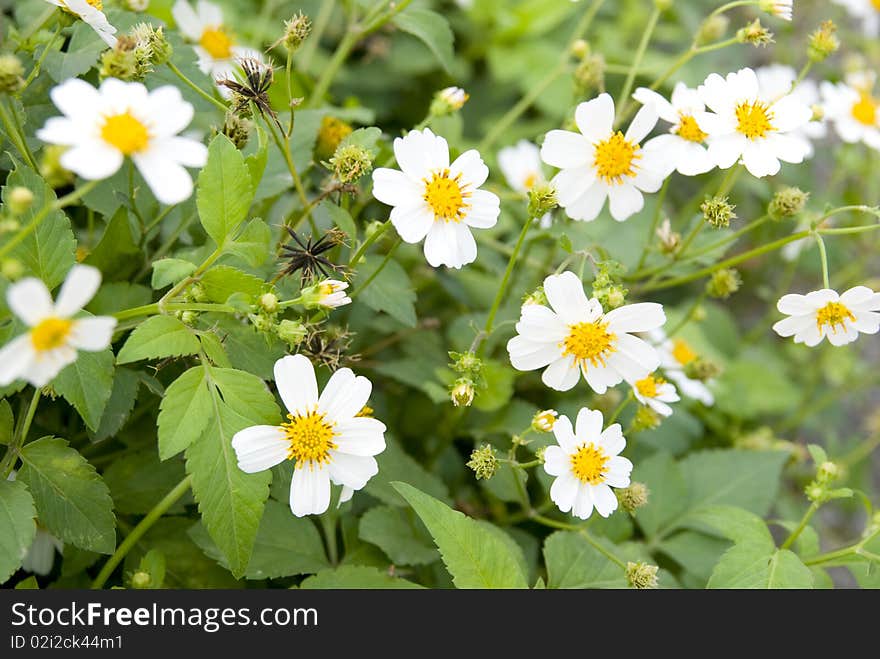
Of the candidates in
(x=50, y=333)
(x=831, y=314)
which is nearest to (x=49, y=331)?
(x=50, y=333)

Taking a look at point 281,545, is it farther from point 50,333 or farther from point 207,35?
point 207,35

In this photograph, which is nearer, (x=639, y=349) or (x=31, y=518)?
(x=31, y=518)

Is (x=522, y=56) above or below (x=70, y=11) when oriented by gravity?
above

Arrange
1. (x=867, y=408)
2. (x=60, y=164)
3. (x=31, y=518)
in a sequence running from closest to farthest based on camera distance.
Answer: (x=60, y=164) < (x=31, y=518) < (x=867, y=408)

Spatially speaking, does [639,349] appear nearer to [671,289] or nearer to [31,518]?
[31,518]

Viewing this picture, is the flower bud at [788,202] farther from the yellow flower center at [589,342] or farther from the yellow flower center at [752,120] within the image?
the yellow flower center at [589,342]

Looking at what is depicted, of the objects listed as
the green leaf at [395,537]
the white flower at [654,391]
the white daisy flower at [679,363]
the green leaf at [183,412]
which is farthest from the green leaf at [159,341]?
the white daisy flower at [679,363]
